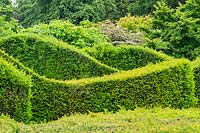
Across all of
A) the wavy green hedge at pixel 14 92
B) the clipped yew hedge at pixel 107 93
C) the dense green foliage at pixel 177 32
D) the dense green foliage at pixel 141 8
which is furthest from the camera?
the dense green foliage at pixel 141 8

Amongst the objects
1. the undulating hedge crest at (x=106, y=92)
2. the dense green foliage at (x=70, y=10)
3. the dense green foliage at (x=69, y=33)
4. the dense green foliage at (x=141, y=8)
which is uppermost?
the dense green foliage at (x=141, y=8)

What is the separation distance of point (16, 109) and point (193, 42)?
1284 centimetres

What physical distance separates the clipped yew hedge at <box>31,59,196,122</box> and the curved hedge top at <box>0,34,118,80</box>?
2807 millimetres

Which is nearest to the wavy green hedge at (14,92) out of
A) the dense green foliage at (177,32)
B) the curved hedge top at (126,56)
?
the curved hedge top at (126,56)

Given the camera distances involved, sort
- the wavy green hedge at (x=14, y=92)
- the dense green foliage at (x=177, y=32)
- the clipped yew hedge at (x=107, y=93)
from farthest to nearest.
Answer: the dense green foliage at (x=177, y=32) < the clipped yew hedge at (x=107, y=93) < the wavy green hedge at (x=14, y=92)

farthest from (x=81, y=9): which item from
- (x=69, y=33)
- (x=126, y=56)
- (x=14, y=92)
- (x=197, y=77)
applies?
(x=14, y=92)

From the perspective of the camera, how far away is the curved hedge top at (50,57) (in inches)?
618

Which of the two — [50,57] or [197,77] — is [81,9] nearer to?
[50,57]

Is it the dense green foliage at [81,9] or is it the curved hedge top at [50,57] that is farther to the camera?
the dense green foliage at [81,9]

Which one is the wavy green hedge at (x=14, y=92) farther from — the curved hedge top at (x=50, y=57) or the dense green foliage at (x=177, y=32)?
the dense green foliage at (x=177, y=32)

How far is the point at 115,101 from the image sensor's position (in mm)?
12539

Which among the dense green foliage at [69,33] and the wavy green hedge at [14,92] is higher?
the dense green foliage at [69,33]

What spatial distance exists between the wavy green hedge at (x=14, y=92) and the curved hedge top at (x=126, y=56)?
7299 mm

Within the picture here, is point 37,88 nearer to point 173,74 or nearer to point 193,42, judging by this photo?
point 173,74
